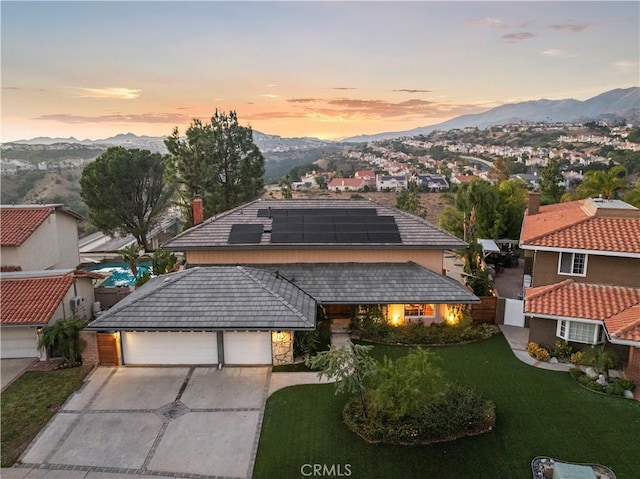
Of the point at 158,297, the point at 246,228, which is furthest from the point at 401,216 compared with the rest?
the point at 158,297

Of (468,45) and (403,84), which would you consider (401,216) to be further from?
(403,84)

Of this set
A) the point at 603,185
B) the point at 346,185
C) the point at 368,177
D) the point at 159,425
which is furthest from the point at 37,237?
the point at 368,177

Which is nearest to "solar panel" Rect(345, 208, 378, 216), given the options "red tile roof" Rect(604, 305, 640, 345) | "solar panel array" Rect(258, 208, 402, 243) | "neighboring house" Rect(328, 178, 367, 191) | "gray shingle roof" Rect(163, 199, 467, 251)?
"solar panel array" Rect(258, 208, 402, 243)

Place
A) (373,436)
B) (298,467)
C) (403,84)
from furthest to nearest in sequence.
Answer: (403,84) → (373,436) → (298,467)

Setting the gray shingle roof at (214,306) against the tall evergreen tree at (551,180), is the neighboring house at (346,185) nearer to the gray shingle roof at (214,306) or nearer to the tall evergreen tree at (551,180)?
the tall evergreen tree at (551,180)

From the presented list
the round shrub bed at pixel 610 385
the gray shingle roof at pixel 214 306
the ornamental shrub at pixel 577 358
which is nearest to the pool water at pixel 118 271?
the gray shingle roof at pixel 214 306

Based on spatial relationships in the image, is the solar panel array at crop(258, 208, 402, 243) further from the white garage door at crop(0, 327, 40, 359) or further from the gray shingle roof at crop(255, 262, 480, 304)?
the white garage door at crop(0, 327, 40, 359)

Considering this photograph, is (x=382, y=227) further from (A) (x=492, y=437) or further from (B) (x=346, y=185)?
(B) (x=346, y=185)
